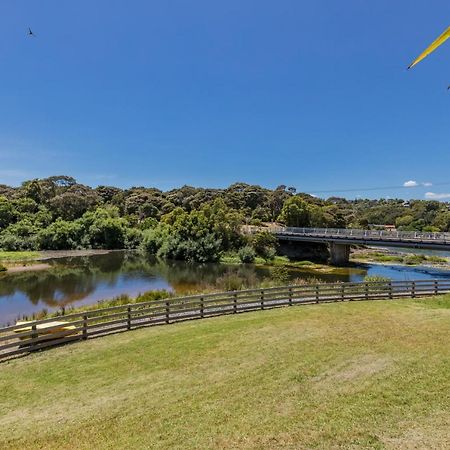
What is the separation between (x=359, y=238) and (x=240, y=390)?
4481 cm

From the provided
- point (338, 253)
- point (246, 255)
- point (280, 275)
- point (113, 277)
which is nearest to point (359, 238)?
point (338, 253)

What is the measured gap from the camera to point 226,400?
731 centimetres

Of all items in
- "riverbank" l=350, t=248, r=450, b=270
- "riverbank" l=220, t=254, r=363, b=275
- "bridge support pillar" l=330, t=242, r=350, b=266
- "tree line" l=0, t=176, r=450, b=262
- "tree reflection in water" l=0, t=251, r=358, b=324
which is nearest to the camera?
"tree reflection in water" l=0, t=251, r=358, b=324

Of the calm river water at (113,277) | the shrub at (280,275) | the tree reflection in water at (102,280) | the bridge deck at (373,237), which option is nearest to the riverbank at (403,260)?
the calm river water at (113,277)

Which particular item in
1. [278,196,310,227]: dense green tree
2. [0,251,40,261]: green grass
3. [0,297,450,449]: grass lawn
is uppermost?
[278,196,310,227]: dense green tree

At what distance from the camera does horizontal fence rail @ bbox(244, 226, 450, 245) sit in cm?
4272

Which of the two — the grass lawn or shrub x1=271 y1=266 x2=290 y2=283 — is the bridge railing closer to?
shrub x1=271 y1=266 x2=290 y2=283

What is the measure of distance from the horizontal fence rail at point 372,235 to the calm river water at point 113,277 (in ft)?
13.3

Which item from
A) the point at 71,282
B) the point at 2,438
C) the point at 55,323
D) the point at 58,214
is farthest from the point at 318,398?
the point at 58,214

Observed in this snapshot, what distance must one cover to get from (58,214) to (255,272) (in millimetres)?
55723

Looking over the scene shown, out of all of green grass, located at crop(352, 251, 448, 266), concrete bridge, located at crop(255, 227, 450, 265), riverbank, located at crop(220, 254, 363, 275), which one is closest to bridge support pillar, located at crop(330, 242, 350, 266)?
concrete bridge, located at crop(255, 227, 450, 265)

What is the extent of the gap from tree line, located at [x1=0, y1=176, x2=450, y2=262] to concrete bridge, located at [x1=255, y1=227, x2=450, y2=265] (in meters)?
4.93

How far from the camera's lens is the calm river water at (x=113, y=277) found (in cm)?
2752

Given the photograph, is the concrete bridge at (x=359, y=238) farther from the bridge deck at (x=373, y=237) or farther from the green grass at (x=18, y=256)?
the green grass at (x=18, y=256)
